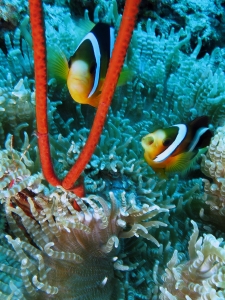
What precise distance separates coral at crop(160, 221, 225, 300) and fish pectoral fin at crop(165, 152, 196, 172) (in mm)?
478

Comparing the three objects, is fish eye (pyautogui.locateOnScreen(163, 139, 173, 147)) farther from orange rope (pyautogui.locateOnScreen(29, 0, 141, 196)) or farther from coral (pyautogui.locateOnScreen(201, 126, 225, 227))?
orange rope (pyautogui.locateOnScreen(29, 0, 141, 196))

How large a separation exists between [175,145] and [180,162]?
0.14 m

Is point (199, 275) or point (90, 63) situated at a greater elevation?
point (90, 63)

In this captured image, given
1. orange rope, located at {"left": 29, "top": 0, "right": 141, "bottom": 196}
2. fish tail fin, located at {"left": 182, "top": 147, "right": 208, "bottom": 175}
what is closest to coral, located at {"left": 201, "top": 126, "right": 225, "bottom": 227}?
fish tail fin, located at {"left": 182, "top": 147, "right": 208, "bottom": 175}

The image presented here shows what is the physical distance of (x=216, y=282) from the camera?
108cm

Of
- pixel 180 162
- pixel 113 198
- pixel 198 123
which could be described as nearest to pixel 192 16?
pixel 198 123

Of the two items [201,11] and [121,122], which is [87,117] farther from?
[201,11]

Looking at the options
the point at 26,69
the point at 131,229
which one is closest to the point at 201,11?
the point at 26,69

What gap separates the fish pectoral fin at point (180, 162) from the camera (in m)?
1.62

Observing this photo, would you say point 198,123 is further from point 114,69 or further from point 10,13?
point 10,13

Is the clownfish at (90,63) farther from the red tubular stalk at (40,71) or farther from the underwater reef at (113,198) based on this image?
the red tubular stalk at (40,71)

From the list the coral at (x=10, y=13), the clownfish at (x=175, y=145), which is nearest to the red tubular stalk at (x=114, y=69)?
the clownfish at (x=175, y=145)

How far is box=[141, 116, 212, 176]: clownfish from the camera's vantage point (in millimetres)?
1517

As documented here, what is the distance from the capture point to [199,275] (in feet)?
3.76
